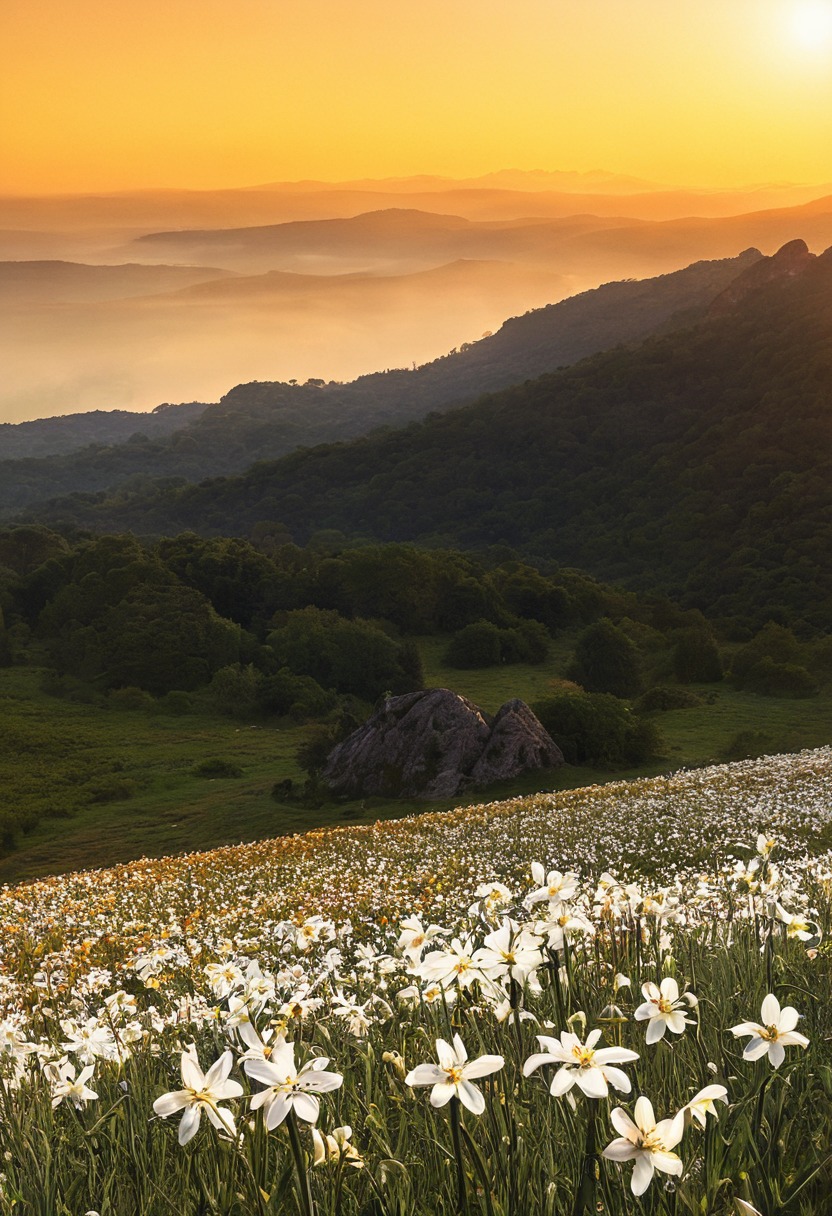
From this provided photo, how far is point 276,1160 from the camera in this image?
12.0 feet

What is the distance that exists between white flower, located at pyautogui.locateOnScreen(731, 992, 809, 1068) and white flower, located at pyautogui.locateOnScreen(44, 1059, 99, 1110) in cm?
229

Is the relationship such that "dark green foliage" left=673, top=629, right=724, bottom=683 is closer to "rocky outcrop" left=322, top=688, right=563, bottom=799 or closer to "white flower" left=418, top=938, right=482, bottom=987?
"rocky outcrop" left=322, top=688, right=563, bottom=799

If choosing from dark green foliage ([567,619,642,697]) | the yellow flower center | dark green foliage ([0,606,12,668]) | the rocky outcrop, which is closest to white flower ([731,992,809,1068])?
the yellow flower center

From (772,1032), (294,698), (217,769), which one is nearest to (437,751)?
(217,769)

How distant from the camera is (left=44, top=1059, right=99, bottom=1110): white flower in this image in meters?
3.58

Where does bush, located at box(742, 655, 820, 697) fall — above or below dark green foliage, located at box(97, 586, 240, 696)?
below

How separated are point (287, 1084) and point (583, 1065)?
80cm

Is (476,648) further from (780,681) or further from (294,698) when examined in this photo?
(780,681)

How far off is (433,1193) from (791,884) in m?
5.12

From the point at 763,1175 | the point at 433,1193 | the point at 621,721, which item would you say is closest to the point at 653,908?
the point at 763,1175

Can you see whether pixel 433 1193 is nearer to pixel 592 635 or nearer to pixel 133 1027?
pixel 133 1027

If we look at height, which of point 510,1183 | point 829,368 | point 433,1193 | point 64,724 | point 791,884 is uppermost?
point 829,368

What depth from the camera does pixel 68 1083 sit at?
3.84 meters

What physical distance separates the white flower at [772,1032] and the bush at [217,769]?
5094cm
